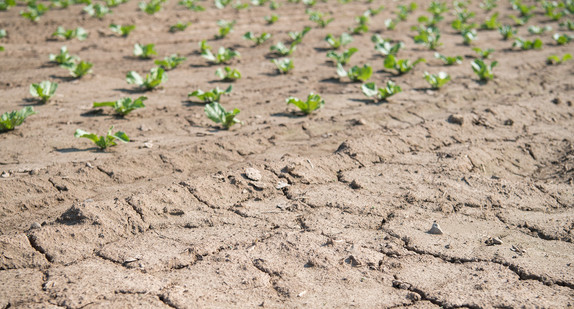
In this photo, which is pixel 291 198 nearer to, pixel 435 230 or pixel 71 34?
pixel 435 230

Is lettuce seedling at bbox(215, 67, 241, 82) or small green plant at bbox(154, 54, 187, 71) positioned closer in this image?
lettuce seedling at bbox(215, 67, 241, 82)

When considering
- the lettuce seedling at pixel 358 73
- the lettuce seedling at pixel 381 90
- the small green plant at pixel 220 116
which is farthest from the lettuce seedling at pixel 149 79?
the lettuce seedling at pixel 381 90

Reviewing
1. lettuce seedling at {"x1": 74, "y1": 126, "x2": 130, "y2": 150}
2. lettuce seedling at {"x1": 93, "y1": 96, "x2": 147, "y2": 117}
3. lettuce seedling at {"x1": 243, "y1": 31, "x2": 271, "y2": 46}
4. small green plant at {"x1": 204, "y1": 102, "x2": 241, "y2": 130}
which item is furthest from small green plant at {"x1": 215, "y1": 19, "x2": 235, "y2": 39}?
lettuce seedling at {"x1": 74, "y1": 126, "x2": 130, "y2": 150}

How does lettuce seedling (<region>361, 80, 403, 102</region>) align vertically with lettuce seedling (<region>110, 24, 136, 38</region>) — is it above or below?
below

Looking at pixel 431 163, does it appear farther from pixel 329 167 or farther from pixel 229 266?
pixel 229 266

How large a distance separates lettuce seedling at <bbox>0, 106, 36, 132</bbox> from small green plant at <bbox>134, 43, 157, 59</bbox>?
268 centimetres

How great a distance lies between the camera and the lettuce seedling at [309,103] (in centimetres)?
485

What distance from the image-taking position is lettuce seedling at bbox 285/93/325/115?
15.9 ft

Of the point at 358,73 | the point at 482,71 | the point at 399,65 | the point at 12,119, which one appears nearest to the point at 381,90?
the point at 358,73

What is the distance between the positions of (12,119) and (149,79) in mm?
1612

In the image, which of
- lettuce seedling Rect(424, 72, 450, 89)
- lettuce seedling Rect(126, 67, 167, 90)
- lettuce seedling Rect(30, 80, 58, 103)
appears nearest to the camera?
lettuce seedling Rect(30, 80, 58, 103)

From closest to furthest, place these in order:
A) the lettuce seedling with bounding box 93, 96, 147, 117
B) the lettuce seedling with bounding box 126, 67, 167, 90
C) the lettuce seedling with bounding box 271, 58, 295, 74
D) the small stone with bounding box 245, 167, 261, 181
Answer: the small stone with bounding box 245, 167, 261, 181 < the lettuce seedling with bounding box 93, 96, 147, 117 < the lettuce seedling with bounding box 126, 67, 167, 90 < the lettuce seedling with bounding box 271, 58, 295, 74

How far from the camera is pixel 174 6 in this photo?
35.0ft

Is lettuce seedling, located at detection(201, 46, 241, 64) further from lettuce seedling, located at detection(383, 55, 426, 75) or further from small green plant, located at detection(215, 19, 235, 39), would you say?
lettuce seedling, located at detection(383, 55, 426, 75)
